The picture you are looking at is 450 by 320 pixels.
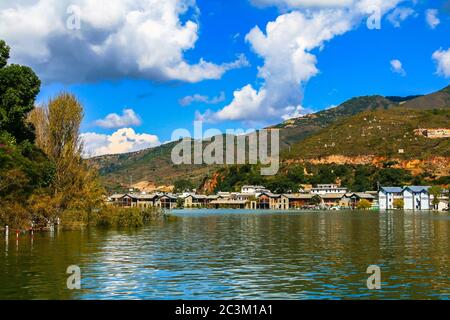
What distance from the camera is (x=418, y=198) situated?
19725 centimetres

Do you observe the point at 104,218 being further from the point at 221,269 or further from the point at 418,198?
the point at 418,198

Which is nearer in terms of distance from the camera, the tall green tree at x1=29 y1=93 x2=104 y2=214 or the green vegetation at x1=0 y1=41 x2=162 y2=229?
the green vegetation at x1=0 y1=41 x2=162 y2=229

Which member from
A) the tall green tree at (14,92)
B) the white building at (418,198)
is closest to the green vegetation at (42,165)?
the tall green tree at (14,92)

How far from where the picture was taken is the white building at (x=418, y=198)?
195625 millimetres

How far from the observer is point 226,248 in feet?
148

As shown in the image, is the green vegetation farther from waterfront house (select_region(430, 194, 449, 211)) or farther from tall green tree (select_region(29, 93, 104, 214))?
waterfront house (select_region(430, 194, 449, 211))

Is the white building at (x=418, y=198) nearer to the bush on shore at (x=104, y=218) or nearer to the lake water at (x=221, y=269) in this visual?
the bush on shore at (x=104, y=218)

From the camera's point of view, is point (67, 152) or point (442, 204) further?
point (442, 204)

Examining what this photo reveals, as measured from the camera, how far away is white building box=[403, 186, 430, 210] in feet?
642

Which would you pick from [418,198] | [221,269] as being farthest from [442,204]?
[221,269]

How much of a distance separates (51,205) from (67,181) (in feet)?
23.6

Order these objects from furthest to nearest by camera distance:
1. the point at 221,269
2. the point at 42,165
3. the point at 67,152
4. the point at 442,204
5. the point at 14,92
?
1. the point at 442,204
2. the point at 67,152
3. the point at 42,165
4. the point at 14,92
5. the point at 221,269

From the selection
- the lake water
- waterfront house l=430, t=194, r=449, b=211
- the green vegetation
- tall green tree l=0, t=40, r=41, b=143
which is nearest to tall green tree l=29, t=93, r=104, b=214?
the green vegetation
